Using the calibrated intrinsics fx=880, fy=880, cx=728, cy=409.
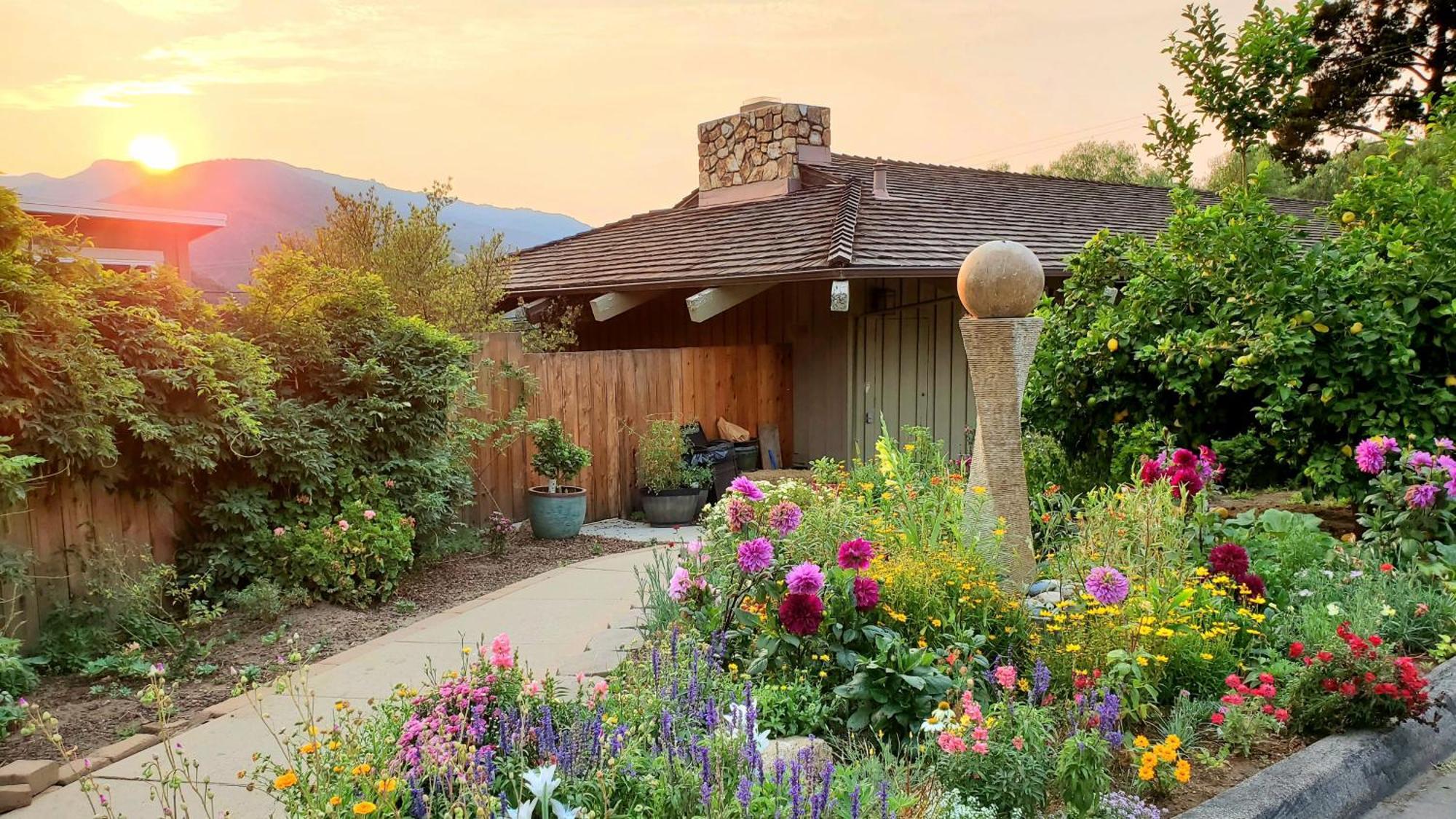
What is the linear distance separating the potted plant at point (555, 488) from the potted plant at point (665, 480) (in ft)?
2.55

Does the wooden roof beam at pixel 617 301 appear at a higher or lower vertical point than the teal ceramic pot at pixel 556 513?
higher

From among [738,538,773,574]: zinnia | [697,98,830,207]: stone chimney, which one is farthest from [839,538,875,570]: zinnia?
[697,98,830,207]: stone chimney

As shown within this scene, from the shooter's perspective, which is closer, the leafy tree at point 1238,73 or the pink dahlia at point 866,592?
the pink dahlia at point 866,592

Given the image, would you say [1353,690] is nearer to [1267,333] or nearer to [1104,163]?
[1267,333]

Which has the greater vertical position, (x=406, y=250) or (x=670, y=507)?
(x=406, y=250)

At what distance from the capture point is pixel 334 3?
6789 millimetres

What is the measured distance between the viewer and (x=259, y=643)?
469 cm

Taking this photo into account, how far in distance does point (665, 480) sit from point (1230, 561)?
564 cm

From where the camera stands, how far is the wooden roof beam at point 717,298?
9.80 metres

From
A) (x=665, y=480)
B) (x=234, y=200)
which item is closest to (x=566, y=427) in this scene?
(x=665, y=480)

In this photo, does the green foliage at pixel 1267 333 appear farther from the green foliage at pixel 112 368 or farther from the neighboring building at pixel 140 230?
the neighboring building at pixel 140 230

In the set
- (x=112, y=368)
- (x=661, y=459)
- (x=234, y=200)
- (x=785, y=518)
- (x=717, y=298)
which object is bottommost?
(x=661, y=459)

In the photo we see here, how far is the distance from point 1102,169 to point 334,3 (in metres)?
31.7

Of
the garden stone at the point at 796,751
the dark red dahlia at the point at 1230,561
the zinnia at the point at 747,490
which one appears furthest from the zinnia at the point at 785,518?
the dark red dahlia at the point at 1230,561
